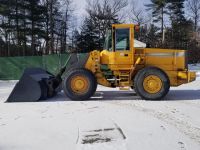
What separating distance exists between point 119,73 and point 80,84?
1.40 m

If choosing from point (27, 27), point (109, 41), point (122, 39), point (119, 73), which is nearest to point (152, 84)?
point (119, 73)

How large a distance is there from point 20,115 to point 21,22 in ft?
124

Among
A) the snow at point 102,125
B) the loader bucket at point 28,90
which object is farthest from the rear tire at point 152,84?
the loader bucket at point 28,90

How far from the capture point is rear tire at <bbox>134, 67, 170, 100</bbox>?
1268 cm

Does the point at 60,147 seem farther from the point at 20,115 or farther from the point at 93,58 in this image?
the point at 93,58

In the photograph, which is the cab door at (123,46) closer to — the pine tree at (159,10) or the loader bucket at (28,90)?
the loader bucket at (28,90)

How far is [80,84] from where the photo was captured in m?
12.9

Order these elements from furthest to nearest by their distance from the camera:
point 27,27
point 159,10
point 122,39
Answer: point 159,10 < point 27,27 < point 122,39

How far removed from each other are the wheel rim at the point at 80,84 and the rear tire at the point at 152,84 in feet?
5.34

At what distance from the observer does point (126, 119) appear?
9.11m

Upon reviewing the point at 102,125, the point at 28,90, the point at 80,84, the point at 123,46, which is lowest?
the point at 102,125

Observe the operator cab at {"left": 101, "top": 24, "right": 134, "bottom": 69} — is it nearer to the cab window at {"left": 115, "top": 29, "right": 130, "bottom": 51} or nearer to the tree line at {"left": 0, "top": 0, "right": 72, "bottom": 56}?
the cab window at {"left": 115, "top": 29, "right": 130, "bottom": 51}

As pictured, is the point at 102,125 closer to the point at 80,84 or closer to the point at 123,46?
the point at 80,84

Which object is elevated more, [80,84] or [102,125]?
[80,84]
